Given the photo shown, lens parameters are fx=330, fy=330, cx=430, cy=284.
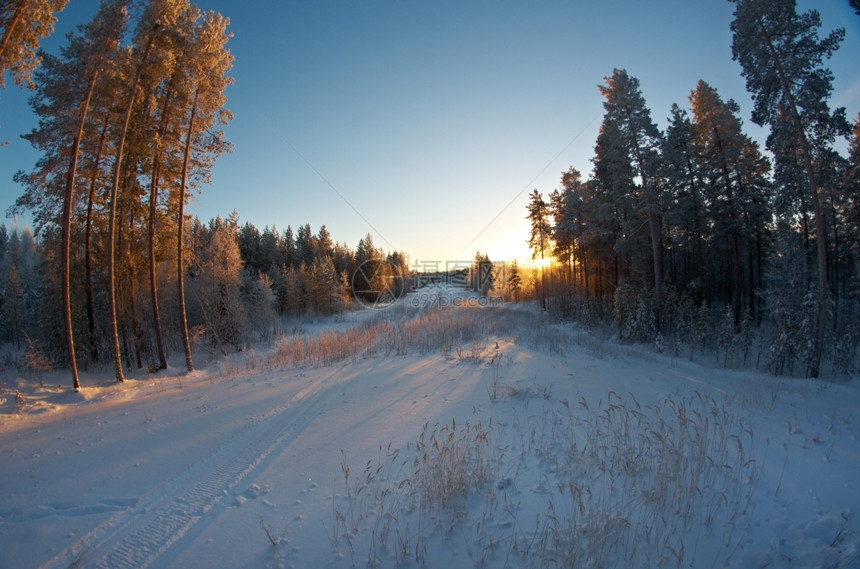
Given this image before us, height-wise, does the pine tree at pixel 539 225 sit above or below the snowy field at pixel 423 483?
above

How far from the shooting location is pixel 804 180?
49.5 feet

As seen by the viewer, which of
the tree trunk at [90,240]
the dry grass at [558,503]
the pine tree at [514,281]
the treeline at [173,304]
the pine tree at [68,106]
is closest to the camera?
the dry grass at [558,503]

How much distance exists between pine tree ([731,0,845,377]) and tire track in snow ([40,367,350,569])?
19.1m

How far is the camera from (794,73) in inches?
503

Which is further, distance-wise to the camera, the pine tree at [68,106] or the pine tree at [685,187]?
the pine tree at [685,187]

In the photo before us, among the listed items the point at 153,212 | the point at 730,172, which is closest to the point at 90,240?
the point at 153,212

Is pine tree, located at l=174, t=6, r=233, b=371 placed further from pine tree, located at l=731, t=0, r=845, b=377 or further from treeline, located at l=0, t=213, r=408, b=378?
pine tree, located at l=731, t=0, r=845, b=377

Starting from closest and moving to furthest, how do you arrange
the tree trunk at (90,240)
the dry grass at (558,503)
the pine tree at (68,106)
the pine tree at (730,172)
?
the dry grass at (558,503), the pine tree at (68,106), the tree trunk at (90,240), the pine tree at (730,172)

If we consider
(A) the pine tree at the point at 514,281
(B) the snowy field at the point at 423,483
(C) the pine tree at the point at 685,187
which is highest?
(C) the pine tree at the point at 685,187

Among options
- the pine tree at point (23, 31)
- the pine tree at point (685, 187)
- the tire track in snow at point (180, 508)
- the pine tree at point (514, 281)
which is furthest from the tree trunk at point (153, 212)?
the pine tree at point (514, 281)

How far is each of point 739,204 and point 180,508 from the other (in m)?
29.7

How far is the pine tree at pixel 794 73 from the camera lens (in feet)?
41.0

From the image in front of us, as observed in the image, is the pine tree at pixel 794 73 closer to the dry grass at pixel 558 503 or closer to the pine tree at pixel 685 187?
the pine tree at pixel 685 187

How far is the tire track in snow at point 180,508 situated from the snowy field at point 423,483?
0.08ft
